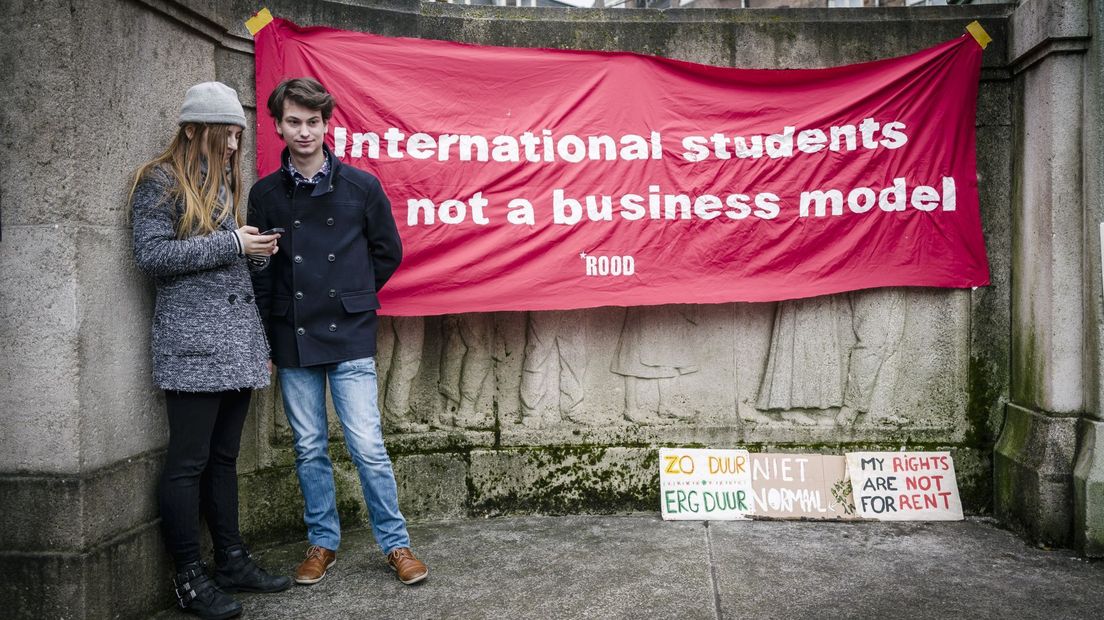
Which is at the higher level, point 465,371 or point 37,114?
point 37,114

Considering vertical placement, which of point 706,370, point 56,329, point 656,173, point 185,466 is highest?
point 656,173

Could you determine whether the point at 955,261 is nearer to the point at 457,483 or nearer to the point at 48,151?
the point at 457,483

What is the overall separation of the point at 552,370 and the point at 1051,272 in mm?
2789

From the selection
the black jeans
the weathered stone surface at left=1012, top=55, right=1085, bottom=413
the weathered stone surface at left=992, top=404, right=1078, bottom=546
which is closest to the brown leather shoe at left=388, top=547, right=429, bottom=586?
the black jeans

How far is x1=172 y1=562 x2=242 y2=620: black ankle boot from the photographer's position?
3234 millimetres

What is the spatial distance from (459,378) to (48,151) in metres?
2.39

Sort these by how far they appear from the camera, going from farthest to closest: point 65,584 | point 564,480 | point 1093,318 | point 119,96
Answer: point 564,480 → point 1093,318 → point 119,96 → point 65,584

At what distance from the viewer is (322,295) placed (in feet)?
11.4

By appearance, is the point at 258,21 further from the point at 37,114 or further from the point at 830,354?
the point at 830,354

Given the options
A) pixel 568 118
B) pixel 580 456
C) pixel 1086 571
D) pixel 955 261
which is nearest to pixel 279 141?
pixel 568 118

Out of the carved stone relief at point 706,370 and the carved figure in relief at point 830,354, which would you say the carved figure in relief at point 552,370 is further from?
the carved figure in relief at point 830,354

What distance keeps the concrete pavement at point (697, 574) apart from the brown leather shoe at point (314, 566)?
43 millimetres

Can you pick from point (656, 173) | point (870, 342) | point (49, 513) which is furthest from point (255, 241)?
point (870, 342)

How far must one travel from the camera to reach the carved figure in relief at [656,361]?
474cm
